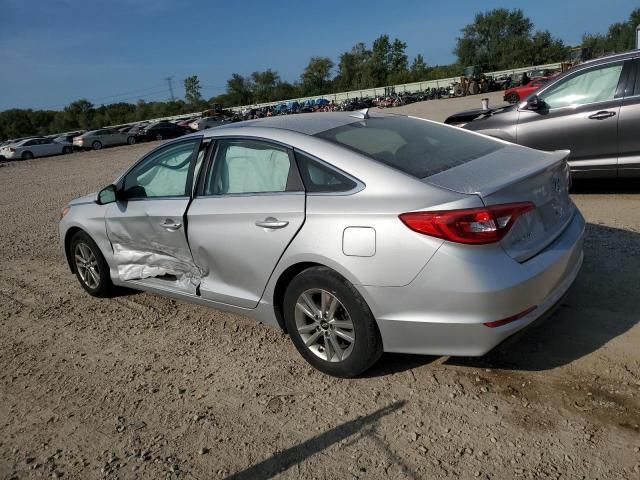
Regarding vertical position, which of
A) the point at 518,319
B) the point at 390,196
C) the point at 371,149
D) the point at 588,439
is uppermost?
the point at 371,149

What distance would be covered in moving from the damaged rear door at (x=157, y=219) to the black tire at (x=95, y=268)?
316 mm

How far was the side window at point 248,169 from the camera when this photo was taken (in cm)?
343

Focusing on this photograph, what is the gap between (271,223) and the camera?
10.8 feet

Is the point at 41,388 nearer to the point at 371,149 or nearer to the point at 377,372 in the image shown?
the point at 377,372

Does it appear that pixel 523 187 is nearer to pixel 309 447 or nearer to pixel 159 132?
pixel 309 447

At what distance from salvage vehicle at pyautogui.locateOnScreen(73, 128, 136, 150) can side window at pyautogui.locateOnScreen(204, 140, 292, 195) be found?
127ft

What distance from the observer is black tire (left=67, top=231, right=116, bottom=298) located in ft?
16.3

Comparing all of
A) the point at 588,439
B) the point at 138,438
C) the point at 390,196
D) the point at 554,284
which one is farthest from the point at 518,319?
the point at 138,438

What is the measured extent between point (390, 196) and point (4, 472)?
249 cm

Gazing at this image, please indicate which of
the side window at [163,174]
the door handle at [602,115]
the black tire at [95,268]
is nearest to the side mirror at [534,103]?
the door handle at [602,115]

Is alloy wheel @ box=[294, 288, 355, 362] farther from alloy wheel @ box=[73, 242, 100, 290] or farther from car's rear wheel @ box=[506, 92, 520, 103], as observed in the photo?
car's rear wheel @ box=[506, 92, 520, 103]

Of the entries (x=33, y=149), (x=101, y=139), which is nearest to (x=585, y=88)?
(x=33, y=149)

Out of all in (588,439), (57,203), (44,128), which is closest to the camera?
(588,439)

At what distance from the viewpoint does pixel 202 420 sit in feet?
10.0
